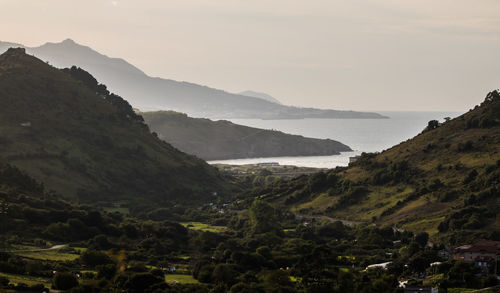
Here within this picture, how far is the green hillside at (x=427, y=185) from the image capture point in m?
120

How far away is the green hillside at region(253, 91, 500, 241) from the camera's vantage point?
12006 centimetres

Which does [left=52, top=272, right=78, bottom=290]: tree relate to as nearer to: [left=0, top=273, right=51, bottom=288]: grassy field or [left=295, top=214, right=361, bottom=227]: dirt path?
[left=0, top=273, right=51, bottom=288]: grassy field

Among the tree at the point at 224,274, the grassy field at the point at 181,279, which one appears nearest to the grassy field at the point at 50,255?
the grassy field at the point at 181,279

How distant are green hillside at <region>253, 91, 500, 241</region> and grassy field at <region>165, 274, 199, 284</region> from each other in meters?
42.3

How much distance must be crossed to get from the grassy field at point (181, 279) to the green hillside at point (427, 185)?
139ft

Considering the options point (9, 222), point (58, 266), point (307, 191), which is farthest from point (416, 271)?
point (307, 191)

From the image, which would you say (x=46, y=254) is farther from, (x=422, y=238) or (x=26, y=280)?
(x=422, y=238)

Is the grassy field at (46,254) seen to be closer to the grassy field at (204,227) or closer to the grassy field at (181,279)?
the grassy field at (181,279)

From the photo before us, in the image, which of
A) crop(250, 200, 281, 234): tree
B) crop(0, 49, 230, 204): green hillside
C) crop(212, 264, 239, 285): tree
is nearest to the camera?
crop(212, 264, 239, 285): tree

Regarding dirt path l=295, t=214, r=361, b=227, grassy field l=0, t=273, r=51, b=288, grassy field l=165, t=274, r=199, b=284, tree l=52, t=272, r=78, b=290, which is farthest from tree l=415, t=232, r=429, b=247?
tree l=52, t=272, r=78, b=290

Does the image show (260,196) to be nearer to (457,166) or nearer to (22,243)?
(457,166)

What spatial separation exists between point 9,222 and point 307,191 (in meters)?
73.1

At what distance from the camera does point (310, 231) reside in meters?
125

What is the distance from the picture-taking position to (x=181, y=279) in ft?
275
